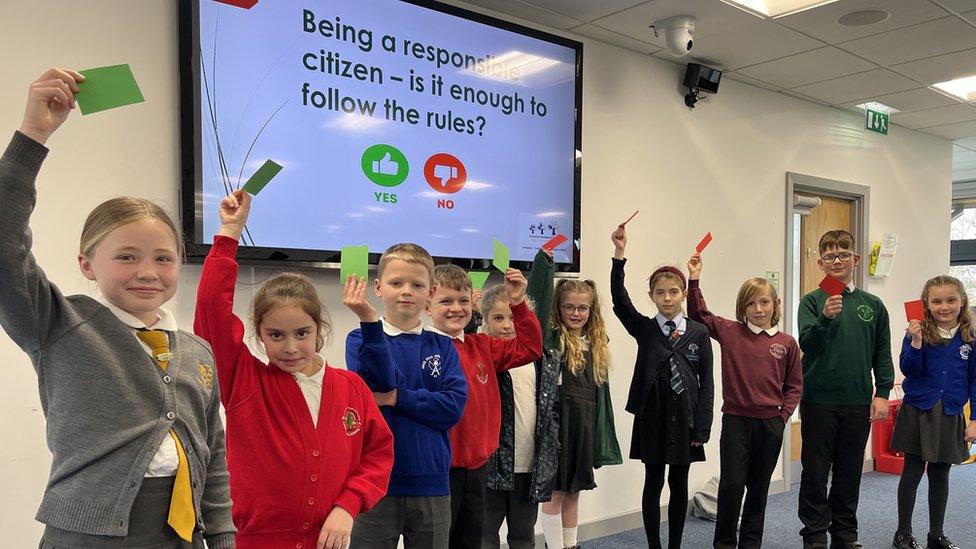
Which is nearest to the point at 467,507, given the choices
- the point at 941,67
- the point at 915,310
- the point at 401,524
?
the point at 401,524

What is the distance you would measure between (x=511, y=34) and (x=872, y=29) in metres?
1.81

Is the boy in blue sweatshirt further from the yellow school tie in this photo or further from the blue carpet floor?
the blue carpet floor

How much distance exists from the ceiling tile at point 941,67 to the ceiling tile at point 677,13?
136 centimetres

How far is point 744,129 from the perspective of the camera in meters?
4.33

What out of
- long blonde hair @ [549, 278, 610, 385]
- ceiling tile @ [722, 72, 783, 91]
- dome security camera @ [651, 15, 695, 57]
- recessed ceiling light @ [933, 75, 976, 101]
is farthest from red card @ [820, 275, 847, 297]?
recessed ceiling light @ [933, 75, 976, 101]

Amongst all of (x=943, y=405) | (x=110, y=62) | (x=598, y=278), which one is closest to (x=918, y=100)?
(x=943, y=405)

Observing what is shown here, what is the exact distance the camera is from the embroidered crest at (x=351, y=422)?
5.05ft

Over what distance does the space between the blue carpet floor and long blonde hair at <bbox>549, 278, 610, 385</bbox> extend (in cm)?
117

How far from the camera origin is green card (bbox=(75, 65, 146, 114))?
3.57ft

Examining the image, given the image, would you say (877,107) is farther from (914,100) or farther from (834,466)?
(834,466)

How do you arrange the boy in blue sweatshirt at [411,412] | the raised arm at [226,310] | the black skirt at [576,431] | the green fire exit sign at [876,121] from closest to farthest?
the raised arm at [226,310] → the boy in blue sweatshirt at [411,412] → the black skirt at [576,431] → the green fire exit sign at [876,121]

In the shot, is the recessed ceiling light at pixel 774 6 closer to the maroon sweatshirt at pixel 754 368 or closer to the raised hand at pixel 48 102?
the maroon sweatshirt at pixel 754 368

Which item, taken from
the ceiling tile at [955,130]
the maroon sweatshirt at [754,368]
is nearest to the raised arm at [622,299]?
the maroon sweatshirt at [754,368]

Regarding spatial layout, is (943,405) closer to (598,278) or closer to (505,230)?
(598,278)
